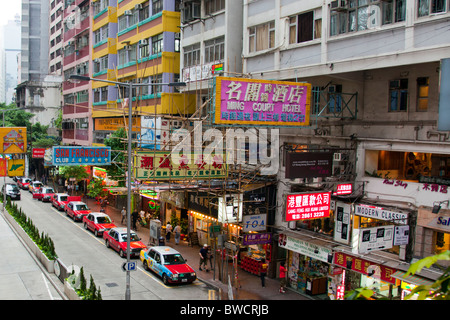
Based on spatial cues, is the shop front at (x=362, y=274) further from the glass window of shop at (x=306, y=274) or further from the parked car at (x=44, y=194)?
the parked car at (x=44, y=194)

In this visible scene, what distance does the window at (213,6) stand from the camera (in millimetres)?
27547

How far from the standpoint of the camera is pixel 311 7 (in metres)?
20.1

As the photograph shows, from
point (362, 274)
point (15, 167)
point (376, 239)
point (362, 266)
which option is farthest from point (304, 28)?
point (15, 167)

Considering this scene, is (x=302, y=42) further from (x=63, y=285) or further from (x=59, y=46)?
(x=59, y=46)

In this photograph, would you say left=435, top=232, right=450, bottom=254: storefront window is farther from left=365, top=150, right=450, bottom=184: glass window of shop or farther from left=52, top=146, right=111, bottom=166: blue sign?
left=52, top=146, right=111, bottom=166: blue sign

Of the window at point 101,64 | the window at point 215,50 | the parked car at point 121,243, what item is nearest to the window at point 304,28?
the window at point 215,50

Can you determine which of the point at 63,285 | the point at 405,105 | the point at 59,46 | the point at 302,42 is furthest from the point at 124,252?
the point at 59,46

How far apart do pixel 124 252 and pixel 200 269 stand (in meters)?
5.17

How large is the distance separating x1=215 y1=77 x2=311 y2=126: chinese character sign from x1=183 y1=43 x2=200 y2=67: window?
12.7 m

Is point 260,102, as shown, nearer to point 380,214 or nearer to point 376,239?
point 380,214

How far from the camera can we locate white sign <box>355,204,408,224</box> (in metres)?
16.8

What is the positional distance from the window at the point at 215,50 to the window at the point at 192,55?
1.11 m

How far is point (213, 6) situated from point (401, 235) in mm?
18675

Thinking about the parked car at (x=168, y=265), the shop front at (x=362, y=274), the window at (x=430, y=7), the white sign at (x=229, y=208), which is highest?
the window at (x=430, y=7)
